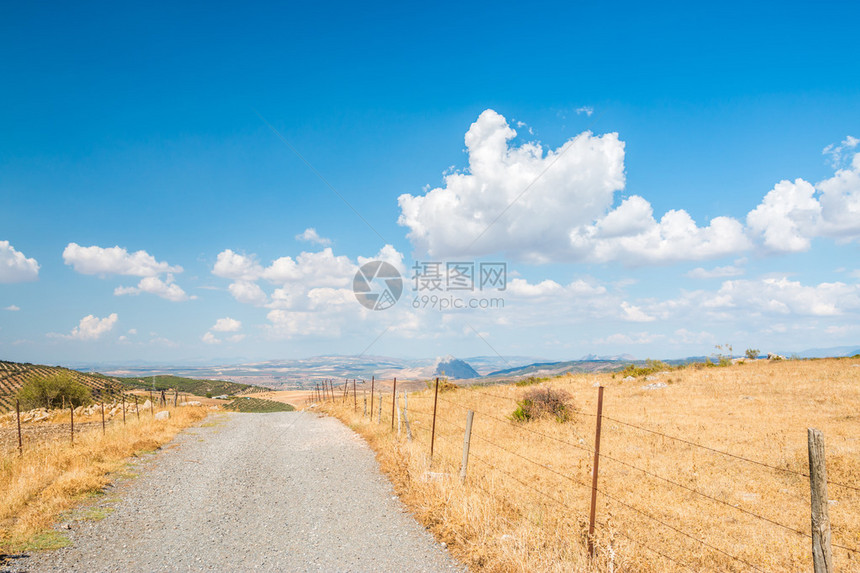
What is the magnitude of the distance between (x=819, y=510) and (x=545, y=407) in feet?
58.3

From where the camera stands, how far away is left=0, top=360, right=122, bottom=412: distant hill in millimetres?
59344

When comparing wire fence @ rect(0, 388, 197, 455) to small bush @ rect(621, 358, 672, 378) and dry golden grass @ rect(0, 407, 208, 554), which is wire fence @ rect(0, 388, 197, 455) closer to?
dry golden grass @ rect(0, 407, 208, 554)

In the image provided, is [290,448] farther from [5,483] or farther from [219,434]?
[5,483]

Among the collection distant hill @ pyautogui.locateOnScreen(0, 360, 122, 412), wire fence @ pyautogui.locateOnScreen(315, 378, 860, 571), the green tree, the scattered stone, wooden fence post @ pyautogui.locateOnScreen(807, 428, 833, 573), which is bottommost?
distant hill @ pyautogui.locateOnScreen(0, 360, 122, 412)

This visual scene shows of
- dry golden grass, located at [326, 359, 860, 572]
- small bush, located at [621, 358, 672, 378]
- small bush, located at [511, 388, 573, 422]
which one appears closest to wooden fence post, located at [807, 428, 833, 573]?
dry golden grass, located at [326, 359, 860, 572]

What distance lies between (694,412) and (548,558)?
19.5 metres

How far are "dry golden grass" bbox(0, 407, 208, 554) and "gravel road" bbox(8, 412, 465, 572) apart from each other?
56 centimetres

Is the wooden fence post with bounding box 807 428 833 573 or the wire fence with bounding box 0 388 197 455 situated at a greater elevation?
the wooden fence post with bounding box 807 428 833 573

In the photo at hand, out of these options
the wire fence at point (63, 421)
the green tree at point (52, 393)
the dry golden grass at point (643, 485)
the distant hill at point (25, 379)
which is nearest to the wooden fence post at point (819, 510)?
the dry golden grass at point (643, 485)

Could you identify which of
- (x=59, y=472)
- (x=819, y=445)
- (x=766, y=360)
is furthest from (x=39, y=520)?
(x=766, y=360)

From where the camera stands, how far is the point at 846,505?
9484 millimetres

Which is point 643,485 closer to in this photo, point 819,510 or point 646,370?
point 819,510

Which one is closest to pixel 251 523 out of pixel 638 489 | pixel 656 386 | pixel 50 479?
pixel 50 479

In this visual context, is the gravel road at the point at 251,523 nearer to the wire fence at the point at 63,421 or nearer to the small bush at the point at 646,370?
the wire fence at the point at 63,421
